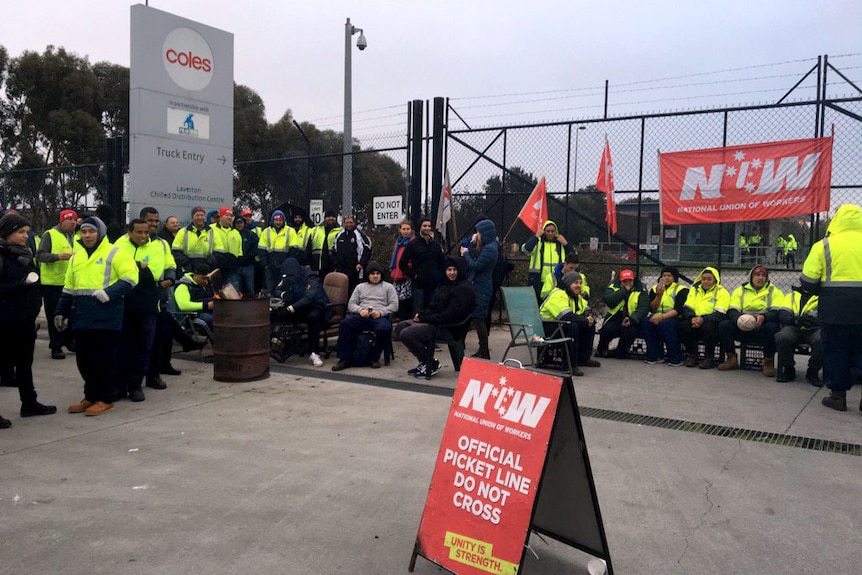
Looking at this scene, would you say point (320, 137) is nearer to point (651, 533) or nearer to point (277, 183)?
point (277, 183)

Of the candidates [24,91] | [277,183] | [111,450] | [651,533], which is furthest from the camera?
[24,91]

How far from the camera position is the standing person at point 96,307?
5676mm

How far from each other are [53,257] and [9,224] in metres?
2.99

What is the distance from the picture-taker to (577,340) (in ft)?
27.0

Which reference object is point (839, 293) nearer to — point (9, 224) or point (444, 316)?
point (444, 316)

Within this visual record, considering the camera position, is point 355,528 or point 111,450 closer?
point 355,528

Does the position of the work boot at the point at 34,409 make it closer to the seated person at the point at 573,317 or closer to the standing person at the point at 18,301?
the standing person at the point at 18,301

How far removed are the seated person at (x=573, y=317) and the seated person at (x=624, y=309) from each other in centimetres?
58

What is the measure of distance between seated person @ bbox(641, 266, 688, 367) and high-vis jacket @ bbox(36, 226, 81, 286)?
24.6 feet

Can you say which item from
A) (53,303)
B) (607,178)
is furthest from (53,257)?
(607,178)

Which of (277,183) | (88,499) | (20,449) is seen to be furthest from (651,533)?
(277,183)

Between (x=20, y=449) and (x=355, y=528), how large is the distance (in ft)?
9.71

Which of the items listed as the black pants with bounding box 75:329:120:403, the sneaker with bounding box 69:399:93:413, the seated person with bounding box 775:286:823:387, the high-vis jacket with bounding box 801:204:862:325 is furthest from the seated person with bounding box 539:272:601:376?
the sneaker with bounding box 69:399:93:413

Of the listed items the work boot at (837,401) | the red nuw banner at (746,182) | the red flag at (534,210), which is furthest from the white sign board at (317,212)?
the work boot at (837,401)
